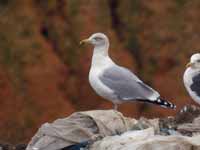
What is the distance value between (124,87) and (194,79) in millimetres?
544

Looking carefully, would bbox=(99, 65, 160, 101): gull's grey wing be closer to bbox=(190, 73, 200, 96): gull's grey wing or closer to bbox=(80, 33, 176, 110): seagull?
bbox=(80, 33, 176, 110): seagull

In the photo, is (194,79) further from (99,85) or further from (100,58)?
(100,58)

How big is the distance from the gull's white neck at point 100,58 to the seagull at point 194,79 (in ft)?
2.24

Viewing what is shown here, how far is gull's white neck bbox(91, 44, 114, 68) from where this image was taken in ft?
34.4

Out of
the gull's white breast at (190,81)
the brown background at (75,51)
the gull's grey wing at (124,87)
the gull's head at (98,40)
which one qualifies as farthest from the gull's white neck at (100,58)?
the brown background at (75,51)

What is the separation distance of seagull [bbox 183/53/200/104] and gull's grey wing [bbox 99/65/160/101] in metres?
0.27

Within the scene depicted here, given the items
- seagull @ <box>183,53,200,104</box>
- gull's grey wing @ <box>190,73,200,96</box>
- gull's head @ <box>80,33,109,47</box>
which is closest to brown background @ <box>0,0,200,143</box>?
gull's head @ <box>80,33,109,47</box>

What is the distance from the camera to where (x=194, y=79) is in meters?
10.1

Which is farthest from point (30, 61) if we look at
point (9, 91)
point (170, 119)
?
point (170, 119)

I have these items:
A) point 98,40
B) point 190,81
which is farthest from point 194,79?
point 98,40

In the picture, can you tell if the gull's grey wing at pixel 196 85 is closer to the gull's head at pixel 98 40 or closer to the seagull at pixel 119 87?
the seagull at pixel 119 87

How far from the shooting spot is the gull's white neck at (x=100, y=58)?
1049 cm

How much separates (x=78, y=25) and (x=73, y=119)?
991cm

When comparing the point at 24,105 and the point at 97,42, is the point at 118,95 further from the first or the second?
the point at 24,105
